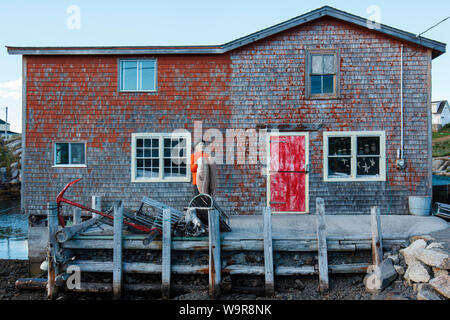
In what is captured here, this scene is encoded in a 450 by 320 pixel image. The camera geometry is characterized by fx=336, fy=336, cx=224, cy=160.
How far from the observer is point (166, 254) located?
21.8 feet

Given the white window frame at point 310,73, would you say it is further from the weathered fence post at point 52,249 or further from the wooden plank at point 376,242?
the weathered fence post at point 52,249

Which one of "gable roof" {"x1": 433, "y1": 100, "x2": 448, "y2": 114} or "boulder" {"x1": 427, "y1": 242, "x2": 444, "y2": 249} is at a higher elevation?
"gable roof" {"x1": 433, "y1": 100, "x2": 448, "y2": 114}

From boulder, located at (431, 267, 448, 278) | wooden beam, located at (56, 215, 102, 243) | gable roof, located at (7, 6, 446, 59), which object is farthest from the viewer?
gable roof, located at (7, 6, 446, 59)

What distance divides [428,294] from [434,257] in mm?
680

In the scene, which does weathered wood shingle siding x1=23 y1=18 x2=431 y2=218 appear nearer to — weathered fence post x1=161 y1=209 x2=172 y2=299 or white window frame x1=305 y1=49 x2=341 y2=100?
white window frame x1=305 y1=49 x2=341 y2=100

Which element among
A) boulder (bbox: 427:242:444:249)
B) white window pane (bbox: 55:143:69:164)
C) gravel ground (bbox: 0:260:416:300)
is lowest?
gravel ground (bbox: 0:260:416:300)

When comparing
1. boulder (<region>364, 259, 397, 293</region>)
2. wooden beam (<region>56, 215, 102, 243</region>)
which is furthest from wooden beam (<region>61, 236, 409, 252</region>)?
wooden beam (<region>56, 215, 102, 243</region>)

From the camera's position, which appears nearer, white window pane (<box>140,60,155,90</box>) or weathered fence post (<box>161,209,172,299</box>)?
weathered fence post (<box>161,209,172,299</box>)

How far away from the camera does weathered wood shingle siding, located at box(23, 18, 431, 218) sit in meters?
10.1

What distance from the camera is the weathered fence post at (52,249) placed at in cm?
678

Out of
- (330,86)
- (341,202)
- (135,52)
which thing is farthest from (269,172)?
(135,52)

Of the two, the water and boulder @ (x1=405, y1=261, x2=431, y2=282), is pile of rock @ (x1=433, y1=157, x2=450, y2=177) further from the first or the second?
the water

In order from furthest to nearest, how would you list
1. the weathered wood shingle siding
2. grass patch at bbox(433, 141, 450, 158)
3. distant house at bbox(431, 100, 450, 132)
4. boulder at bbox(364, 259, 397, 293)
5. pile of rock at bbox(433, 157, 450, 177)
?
distant house at bbox(431, 100, 450, 132) → grass patch at bbox(433, 141, 450, 158) → pile of rock at bbox(433, 157, 450, 177) → the weathered wood shingle siding → boulder at bbox(364, 259, 397, 293)

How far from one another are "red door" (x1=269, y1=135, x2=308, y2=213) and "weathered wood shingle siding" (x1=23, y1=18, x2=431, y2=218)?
283 mm
